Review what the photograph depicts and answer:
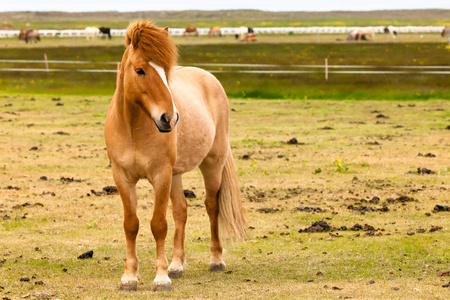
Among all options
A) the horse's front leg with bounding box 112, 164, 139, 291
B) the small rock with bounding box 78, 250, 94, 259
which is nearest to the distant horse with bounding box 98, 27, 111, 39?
the small rock with bounding box 78, 250, 94, 259

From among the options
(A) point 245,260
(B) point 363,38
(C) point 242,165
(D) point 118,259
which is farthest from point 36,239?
(B) point 363,38

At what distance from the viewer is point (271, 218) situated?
8633 millimetres

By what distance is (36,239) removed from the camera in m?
7.53

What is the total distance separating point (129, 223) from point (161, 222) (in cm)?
29

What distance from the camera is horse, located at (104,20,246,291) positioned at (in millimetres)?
5098

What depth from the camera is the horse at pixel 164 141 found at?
5098 mm

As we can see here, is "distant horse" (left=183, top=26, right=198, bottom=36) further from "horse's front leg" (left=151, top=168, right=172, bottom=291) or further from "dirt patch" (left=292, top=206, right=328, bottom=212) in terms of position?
"horse's front leg" (left=151, top=168, right=172, bottom=291)

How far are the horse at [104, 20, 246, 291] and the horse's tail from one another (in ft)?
0.04

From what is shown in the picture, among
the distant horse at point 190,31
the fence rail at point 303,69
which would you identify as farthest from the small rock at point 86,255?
the distant horse at point 190,31

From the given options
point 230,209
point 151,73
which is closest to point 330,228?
point 230,209

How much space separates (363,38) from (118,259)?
58.2m

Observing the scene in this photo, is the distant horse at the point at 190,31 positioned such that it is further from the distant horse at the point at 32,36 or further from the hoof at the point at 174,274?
the hoof at the point at 174,274

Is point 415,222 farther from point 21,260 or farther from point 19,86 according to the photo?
point 19,86

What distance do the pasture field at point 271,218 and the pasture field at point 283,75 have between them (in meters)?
8.75
